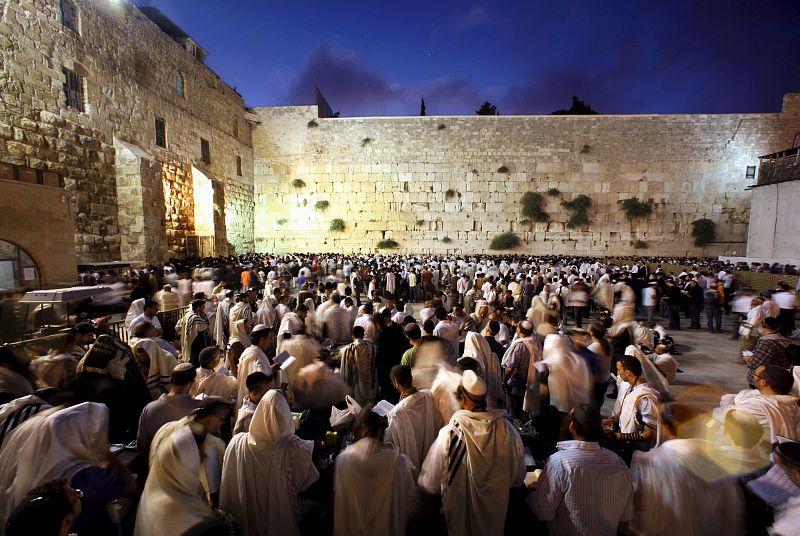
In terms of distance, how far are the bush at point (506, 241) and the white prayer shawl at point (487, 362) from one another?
16529 millimetres

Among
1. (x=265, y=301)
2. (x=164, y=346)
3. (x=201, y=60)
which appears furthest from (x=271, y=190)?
(x=164, y=346)

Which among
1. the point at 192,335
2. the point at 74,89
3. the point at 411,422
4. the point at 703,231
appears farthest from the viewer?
the point at 703,231

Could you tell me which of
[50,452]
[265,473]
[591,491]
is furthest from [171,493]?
[591,491]

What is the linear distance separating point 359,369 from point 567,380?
6.97 ft

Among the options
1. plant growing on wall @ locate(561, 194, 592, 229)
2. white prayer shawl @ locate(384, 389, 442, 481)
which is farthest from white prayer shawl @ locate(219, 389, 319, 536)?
plant growing on wall @ locate(561, 194, 592, 229)

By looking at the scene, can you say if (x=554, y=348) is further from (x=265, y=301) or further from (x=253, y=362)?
(x=265, y=301)

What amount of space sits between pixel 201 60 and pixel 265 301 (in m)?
17.0

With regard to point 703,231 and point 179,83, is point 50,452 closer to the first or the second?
point 179,83

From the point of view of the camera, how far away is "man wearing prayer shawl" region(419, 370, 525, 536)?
204cm

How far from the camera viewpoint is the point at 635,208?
1914 cm

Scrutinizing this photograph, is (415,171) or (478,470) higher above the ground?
(415,171)

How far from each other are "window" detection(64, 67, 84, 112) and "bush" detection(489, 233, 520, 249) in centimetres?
1749

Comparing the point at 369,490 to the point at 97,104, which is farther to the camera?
the point at 97,104

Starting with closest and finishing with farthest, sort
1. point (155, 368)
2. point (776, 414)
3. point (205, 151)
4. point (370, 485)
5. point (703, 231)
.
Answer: point (370, 485) < point (776, 414) < point (155, 368) < point (205, 151) < point (703, 231)
